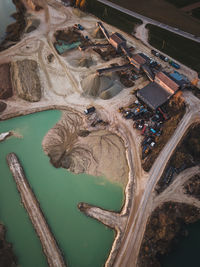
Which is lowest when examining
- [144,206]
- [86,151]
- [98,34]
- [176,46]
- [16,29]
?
[144,206]

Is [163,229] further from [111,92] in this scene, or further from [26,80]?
[26,80]

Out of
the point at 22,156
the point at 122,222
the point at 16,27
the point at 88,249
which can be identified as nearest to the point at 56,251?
the point at 88,249

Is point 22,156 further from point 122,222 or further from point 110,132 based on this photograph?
point 122,222

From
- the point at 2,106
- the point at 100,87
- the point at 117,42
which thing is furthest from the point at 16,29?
the point at 100,87

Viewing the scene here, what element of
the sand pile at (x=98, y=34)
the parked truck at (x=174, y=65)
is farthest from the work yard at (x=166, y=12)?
the sand pile at (x=98, y=34)

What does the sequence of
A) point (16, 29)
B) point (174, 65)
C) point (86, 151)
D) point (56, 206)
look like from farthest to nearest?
point (16, 29)
point (174, 65)
point (86, 151)
point (56, 206)

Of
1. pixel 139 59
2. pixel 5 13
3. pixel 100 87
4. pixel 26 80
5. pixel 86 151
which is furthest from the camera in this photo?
pixel 5 13
